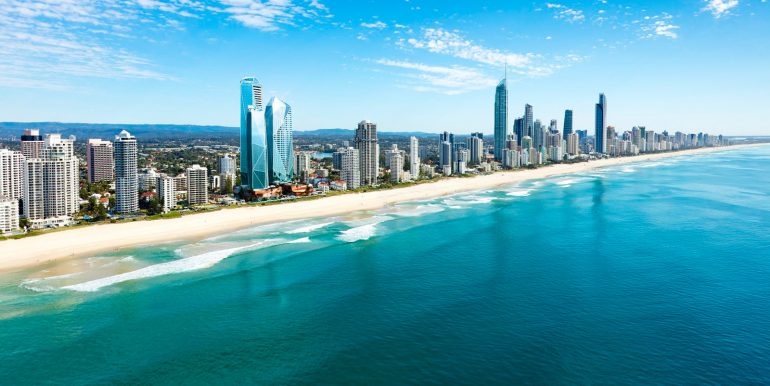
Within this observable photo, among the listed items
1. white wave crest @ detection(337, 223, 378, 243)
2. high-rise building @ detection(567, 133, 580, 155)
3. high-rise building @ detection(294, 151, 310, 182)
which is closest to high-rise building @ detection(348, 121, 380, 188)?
high-rise building @ detection(294, 151, 310, 182)

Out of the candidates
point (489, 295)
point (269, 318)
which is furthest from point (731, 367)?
point (269, 318)

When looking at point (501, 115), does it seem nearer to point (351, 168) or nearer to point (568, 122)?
point (568, 122)

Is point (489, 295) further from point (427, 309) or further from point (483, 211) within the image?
point (483, 211)

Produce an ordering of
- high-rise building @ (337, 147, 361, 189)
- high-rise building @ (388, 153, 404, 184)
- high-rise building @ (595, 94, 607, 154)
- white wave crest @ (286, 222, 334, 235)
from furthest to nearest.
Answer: high-rise building @ (595, 94, 607, 154), high-rise building @ (388, 153, 404, 184), high-rise building @ (337, 147, 361, 189), white wave crest @ (286, 222, 334, 235)

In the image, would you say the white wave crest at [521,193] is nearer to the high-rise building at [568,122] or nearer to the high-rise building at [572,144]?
the high-rise building at [572,144]

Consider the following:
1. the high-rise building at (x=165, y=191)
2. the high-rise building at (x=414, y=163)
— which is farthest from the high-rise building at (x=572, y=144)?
the high-rise building at (x=165, y=191)

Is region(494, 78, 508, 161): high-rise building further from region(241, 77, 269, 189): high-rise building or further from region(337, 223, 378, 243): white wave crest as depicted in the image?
region(337, 223, 378, 243): white wave crest
